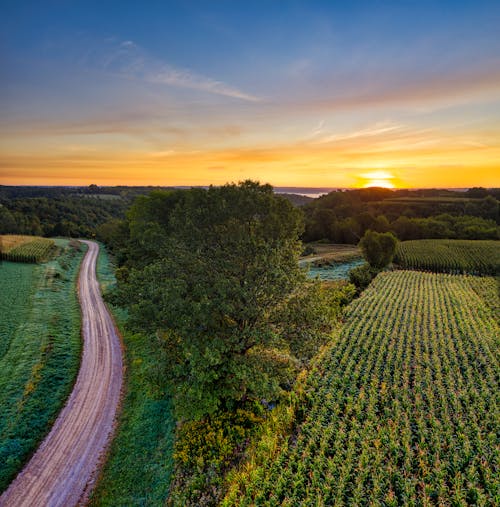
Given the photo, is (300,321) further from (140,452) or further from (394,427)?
(140,452)

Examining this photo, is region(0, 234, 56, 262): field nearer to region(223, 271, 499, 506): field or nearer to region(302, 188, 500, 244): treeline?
region(223, 271, 499, 506): field

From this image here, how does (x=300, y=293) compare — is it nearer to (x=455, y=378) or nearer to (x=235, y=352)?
(x=235, y=352)

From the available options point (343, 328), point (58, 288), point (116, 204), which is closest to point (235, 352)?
point (343, 328)

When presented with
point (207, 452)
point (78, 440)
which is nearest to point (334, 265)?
point (207, 452)

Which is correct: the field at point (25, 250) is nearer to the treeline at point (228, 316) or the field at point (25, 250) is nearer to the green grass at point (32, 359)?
the green grass at point (32, 359)

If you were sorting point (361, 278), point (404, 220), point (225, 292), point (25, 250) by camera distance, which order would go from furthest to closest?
point (404, 220), point (25, 250), point (361, 278), point (225, 292)

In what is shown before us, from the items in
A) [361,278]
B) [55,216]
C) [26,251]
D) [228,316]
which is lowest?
[361,278]

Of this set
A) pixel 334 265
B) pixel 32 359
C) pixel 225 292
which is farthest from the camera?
pixel 334 265
